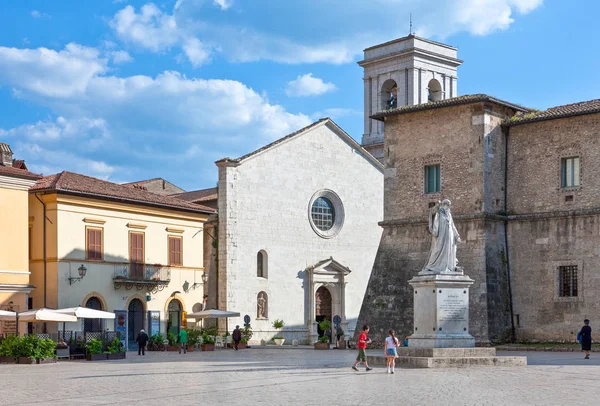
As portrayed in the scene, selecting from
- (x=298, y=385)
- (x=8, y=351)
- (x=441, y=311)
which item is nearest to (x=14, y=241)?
(x=8, y=351)

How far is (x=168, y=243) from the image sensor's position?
153 feet

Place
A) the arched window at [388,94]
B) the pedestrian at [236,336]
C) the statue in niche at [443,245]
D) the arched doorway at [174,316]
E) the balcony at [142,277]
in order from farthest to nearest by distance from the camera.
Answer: the arched window at [388,94] < the arched doorway at [174,316] < the balcony at [142,277] < the pedestrian at [236,336] < the statue in niche at [443,245]

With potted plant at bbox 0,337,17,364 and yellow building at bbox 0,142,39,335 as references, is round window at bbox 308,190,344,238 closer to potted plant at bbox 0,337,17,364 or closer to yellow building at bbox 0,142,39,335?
yellow building at bbox 0,142,39,335

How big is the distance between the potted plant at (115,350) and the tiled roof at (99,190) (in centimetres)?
966

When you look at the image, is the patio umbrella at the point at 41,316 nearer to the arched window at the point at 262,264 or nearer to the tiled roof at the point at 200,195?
the arched window at the point at 262,264

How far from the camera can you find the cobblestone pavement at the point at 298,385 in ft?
54.7

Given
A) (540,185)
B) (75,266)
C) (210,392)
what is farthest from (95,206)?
(210,392)

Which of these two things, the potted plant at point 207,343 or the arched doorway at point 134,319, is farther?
the arched doorway at point 134,319

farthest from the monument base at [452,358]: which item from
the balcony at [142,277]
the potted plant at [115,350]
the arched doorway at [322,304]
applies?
the arched doorway at [322,304]

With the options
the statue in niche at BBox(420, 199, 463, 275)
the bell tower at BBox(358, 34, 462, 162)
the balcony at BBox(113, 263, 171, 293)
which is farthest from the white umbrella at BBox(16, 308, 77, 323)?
the bell tower at BBox(358, 34, 462, 162)

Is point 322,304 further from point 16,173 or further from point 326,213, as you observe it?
point 16,173

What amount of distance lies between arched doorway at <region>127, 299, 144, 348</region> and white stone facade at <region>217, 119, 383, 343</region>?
4862 millimetres

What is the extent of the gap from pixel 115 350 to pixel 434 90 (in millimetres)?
39228

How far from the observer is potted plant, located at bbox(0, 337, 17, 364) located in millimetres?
31328
